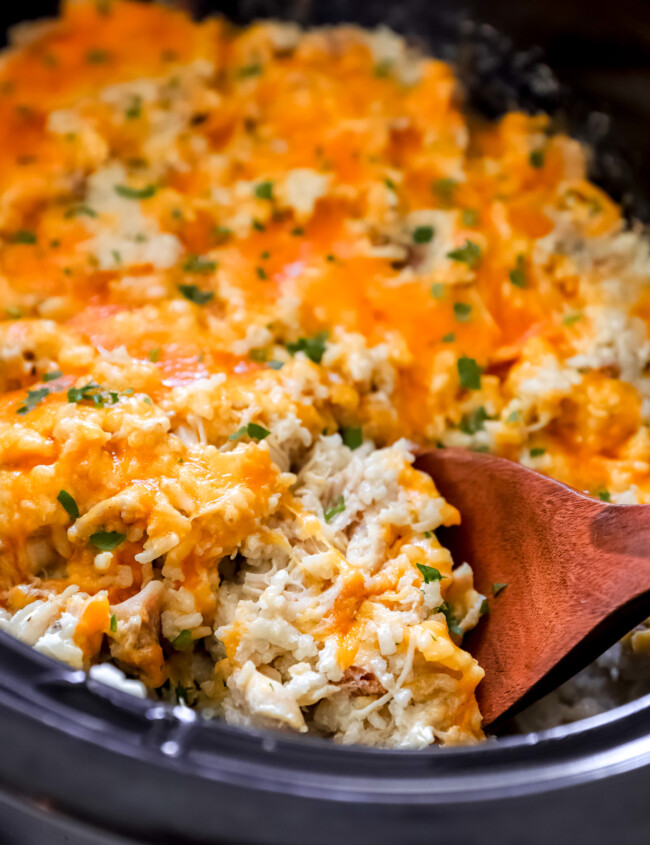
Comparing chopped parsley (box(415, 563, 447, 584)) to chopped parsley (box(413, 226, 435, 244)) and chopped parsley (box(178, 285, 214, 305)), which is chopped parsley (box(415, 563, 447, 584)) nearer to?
chopped parsley (box(178, 285, 214, 305))

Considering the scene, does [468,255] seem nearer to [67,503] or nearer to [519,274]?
[519,274]

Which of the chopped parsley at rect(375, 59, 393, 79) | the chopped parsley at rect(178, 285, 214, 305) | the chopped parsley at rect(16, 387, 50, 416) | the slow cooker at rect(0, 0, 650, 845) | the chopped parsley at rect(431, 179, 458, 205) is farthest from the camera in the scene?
the chopped parsley at rect(375, 59, 393, 79)

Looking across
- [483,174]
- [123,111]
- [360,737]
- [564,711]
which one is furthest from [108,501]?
[483,174]

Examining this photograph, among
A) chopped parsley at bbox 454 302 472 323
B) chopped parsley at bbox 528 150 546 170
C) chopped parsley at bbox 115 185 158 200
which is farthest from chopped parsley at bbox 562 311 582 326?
chopped parsley at bbox 115 185 158 200

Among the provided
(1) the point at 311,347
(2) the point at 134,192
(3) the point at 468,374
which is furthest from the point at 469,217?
(2) the point at 134,192

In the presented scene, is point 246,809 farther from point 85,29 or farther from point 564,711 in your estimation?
point 85,29

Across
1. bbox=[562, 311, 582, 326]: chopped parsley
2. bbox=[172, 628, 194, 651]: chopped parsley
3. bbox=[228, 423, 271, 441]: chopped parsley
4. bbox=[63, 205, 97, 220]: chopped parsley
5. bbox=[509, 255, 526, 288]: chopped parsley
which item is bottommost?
bbox=[172, 628, 194, 651]: chopped parsley
